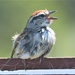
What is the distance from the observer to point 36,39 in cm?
848

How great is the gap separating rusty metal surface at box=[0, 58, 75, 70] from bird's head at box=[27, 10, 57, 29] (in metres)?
1.34

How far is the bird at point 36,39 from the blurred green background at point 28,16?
445 centimetres

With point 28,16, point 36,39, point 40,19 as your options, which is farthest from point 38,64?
point 28,16

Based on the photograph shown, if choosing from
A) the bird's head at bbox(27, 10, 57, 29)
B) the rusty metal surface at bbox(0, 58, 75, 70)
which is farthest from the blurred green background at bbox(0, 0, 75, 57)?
the rusty metal surface at bbox(0, 58, 75, 70)

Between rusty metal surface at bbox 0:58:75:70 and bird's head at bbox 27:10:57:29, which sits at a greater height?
bird's head at bbox 27:10:57:29

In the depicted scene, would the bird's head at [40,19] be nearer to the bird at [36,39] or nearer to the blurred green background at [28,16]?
the bird at [36,39]

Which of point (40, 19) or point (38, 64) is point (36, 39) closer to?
point (40, 19)

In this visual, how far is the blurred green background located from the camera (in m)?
14.4

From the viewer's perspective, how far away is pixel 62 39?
15.1 m

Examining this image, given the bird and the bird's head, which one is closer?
the bird

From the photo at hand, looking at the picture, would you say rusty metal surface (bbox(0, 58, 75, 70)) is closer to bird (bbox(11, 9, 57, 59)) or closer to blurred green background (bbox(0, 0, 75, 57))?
bird (bbox(11, 9, 57, 59))

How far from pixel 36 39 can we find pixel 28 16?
8197 mm

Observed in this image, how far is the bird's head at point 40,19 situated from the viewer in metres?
8.84

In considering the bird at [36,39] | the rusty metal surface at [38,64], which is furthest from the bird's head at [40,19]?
the rusty metal surface at [38,64]
